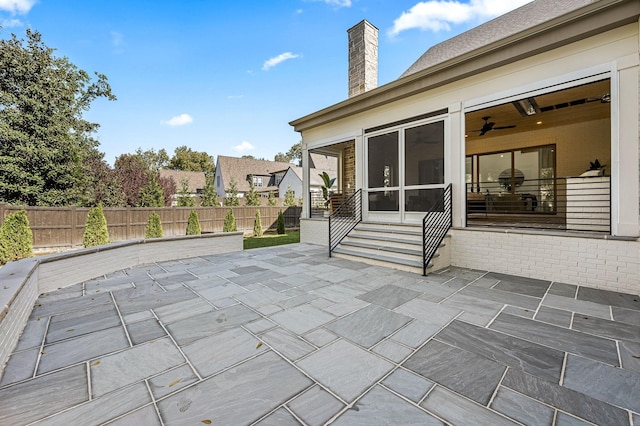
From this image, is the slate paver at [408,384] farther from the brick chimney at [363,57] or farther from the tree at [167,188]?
A: the tree at [167,188]

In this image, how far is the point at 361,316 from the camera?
9.38ft

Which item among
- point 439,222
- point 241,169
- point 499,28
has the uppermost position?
point 499,28

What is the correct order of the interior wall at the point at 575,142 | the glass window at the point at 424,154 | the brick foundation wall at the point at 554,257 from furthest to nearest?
the interior wall at the point at 575,142 → the glass window at the point at 424,154 → the brick foundation wall at the point at 554,257

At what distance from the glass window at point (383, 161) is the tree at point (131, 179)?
12.6 m

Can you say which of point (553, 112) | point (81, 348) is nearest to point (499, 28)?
point (553, 112)

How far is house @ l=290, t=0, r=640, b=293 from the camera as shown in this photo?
3637mm

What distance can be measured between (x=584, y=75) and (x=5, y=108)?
56.6 ft

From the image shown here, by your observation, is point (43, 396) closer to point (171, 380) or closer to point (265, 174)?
point (171, 380)

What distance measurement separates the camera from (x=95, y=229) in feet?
25.7

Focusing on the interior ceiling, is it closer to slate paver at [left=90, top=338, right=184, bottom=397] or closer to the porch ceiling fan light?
the porch ceiling fan light

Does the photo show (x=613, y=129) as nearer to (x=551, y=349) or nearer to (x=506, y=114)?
(x=506, y=114)

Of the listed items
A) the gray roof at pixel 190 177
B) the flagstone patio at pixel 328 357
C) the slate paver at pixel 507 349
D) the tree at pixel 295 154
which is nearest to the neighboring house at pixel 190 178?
the gray roof at pixel 190 177

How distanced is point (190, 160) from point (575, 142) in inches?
1642

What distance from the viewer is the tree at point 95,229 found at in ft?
25.4
